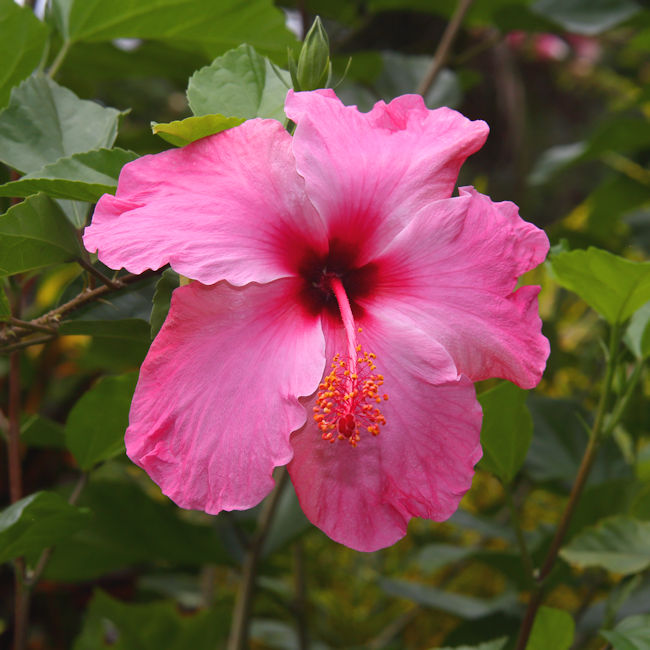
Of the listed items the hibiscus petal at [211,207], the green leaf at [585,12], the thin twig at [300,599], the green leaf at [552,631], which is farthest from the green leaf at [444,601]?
the green leaf at [585,12]

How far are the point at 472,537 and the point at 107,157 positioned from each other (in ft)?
4.89

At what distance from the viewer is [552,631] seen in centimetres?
86

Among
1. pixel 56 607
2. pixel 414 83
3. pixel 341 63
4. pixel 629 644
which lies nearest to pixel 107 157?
pixel 629 644

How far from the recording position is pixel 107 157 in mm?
680

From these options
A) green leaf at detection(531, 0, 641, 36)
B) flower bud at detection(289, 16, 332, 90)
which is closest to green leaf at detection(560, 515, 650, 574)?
flower bud at detection(289, 16, 332, 90)

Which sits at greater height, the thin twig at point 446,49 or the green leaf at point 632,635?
the thin twig at point 446,49

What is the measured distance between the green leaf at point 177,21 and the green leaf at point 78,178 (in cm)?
35

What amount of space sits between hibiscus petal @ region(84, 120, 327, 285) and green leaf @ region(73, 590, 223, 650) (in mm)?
878

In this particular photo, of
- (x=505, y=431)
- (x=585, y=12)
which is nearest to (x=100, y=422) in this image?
(x=505, y=431)

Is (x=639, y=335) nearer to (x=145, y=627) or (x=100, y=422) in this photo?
(x=100, y=422)

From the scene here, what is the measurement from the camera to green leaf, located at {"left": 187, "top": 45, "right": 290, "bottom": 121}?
67cm

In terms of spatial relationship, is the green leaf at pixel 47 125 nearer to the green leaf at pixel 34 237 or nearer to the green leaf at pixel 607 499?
the green leaf at pixel 34 237

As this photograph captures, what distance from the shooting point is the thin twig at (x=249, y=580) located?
1.09 metres

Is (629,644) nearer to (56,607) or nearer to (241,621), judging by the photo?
(241,621)
